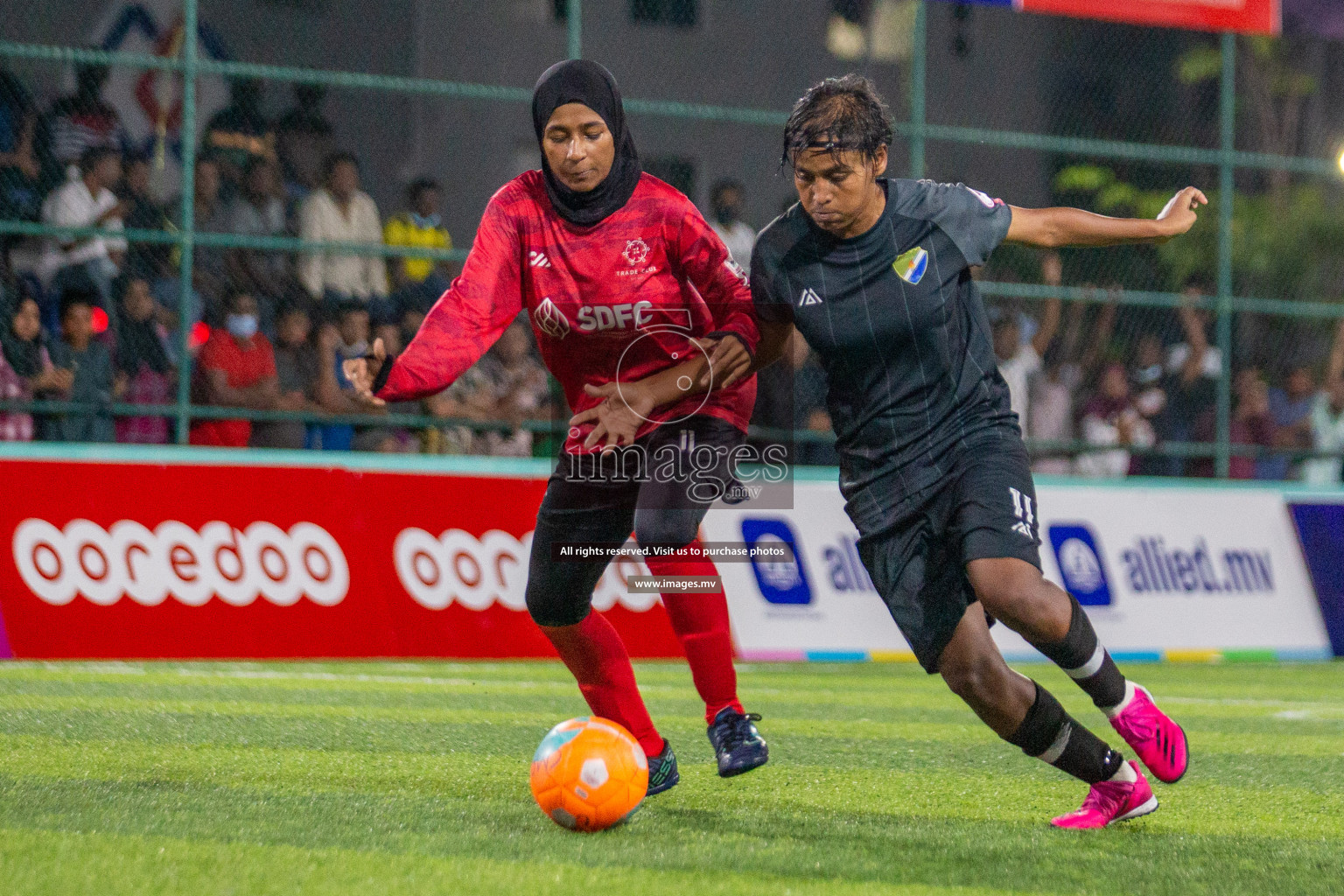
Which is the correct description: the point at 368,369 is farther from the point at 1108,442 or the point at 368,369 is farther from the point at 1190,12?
the point at 1190,12

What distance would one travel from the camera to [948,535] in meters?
4.38

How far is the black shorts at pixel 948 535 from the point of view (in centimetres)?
428

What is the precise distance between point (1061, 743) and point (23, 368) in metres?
7.19

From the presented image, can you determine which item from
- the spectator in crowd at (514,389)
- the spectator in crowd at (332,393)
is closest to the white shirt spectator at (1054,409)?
→ the spectator in crowd at (514,389)

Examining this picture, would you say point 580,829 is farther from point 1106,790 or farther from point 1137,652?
point 1137,652

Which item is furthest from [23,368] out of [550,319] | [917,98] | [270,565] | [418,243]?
[917,98]

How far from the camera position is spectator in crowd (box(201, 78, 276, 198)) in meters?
10.5

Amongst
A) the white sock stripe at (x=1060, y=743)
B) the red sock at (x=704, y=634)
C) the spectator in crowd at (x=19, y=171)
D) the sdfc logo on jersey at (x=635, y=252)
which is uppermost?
the spectator in crowd at (x=19, y=171)

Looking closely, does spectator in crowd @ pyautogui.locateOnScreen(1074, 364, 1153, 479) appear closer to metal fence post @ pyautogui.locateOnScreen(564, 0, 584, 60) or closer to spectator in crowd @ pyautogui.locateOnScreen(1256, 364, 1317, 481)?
spectator in crowd @ pyautogui.locateOnScreen(1256, 364, 1317, 481)

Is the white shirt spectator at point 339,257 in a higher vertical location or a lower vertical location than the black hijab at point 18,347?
higher

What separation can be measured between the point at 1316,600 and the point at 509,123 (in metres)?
11.4

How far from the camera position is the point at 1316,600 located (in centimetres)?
1148

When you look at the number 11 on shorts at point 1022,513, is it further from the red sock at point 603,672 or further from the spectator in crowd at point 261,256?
the spectator in crowd at point 261,256

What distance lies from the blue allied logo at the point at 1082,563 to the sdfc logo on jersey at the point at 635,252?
21.6 feet
